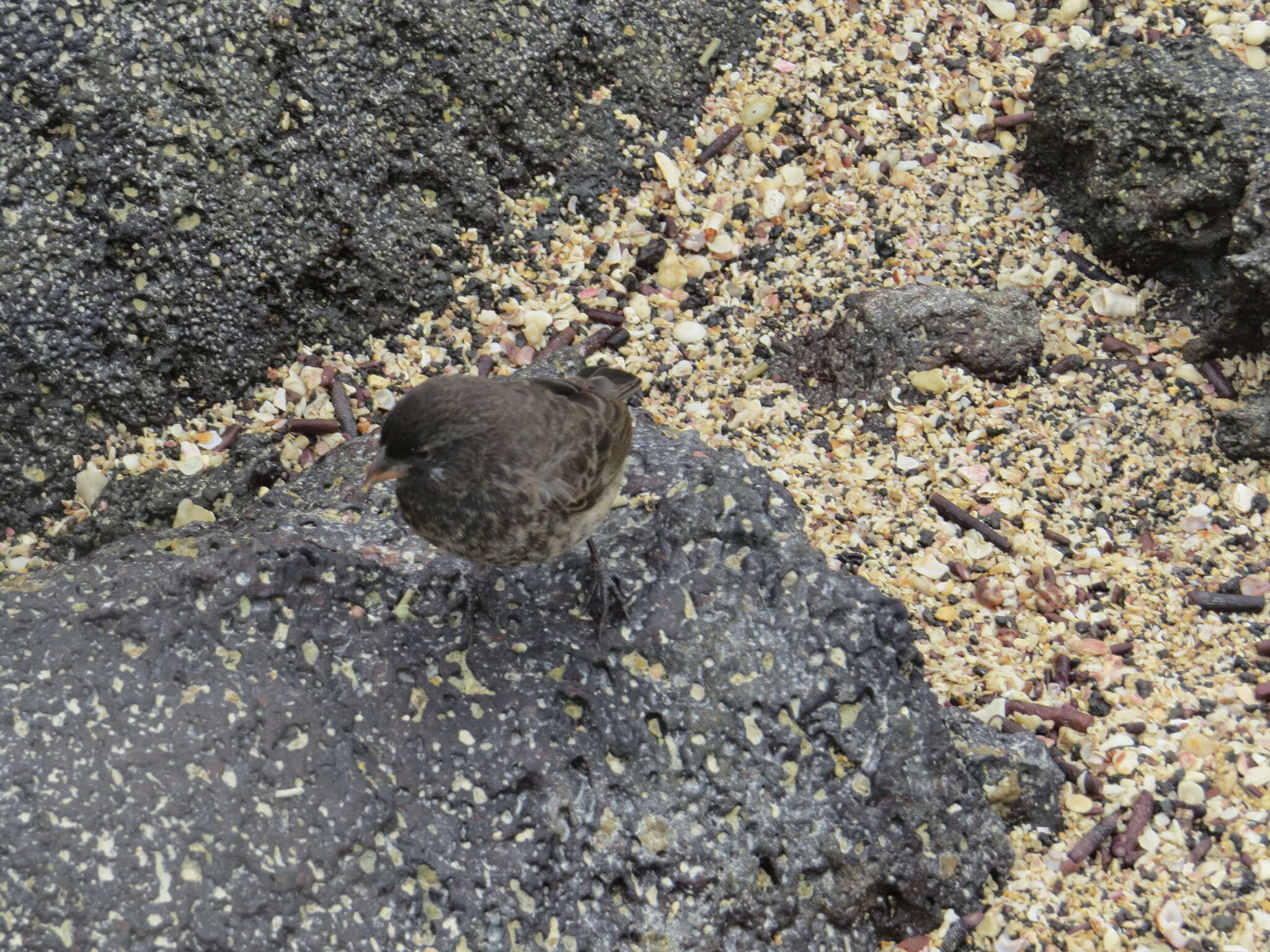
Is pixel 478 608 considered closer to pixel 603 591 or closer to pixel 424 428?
pixel 603 591

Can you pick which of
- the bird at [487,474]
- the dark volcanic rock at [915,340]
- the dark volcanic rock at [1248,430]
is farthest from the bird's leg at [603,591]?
the dark volcanic rock at [1248,430]

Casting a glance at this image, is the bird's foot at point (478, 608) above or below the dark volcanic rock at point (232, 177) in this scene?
below

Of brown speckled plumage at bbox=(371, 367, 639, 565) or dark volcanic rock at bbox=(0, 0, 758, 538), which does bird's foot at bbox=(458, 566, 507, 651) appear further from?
dark volcanic rock at bbox=(0, 0, 758, 538)

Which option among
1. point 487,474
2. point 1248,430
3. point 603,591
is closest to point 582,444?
point 487,474

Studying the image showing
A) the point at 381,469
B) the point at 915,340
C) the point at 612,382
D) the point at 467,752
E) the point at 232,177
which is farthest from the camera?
the point at 915,340

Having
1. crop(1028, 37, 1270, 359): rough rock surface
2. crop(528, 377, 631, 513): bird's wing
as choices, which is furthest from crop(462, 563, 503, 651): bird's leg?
crop(1028, 37, 1270, 359): rough rock surface

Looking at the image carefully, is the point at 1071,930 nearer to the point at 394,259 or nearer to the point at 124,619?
the point at 124,619

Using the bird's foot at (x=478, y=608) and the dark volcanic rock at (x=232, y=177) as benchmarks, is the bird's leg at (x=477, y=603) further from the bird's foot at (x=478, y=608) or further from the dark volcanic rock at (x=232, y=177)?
the dark volcanic rock at (x=232, y=177)
